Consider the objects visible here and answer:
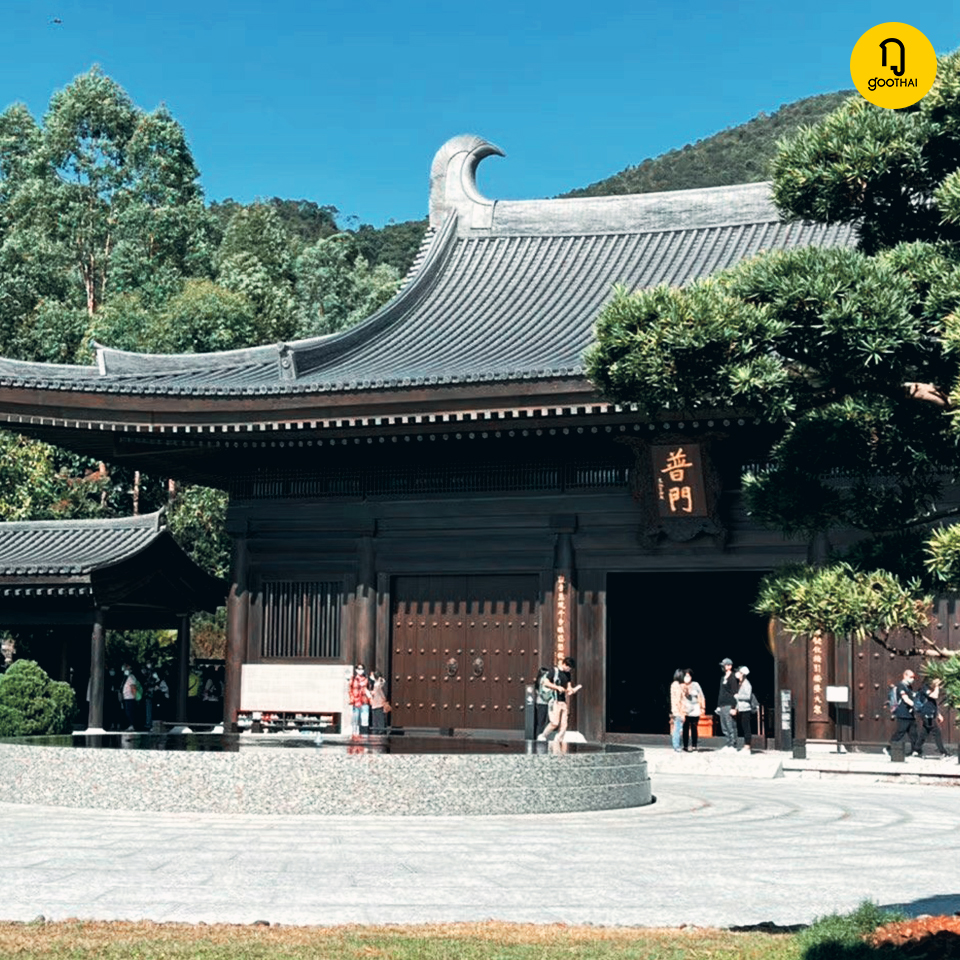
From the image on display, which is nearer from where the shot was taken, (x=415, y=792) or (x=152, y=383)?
(x=415, y=792)

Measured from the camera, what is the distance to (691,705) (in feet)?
86.5

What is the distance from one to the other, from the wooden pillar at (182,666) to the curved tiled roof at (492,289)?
5.53 metres

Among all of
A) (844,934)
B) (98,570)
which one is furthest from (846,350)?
(98,570)

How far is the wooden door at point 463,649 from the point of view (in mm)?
27609

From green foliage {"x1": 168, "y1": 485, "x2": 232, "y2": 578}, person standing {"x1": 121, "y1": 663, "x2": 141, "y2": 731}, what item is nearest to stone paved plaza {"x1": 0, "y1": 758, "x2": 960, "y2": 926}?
person standing {"x1": 121, "y1": 663, "x2": 141, "y2": 731}

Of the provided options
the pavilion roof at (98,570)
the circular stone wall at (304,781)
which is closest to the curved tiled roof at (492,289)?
the pavilion roof at (98,570)

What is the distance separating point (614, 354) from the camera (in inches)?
375

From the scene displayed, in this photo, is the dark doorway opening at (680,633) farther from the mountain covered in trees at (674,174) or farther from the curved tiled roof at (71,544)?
the mountain covered in trees at (674,174)

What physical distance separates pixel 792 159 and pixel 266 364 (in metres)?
20.0

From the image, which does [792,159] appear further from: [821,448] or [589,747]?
[589,747]

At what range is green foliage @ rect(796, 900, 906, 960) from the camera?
26.3 feet

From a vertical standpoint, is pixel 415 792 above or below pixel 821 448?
below

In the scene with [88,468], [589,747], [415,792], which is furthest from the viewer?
[88,468]

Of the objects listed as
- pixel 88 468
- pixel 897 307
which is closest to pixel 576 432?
pixel 897 307
